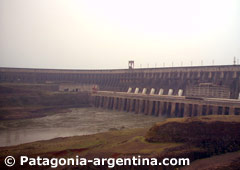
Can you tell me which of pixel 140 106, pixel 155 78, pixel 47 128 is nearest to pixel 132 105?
pixel 140 106

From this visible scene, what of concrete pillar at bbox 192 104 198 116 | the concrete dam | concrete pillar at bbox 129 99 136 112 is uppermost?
the concrete dam

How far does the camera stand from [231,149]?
16.8 metres

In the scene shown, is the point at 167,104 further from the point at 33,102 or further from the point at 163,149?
the point at 33,102

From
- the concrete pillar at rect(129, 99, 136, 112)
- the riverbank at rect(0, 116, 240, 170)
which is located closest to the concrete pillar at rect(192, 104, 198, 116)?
the concrete pillar at rect(129, 99, 136, 112)

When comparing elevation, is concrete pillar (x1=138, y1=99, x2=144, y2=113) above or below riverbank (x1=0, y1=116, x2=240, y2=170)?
below

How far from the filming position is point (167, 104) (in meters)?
43.7

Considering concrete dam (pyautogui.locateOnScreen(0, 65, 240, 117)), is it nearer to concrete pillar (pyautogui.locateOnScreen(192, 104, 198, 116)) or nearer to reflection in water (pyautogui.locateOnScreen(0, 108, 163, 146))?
concrete pillar (pyautogui.locateOnScreen(192, 104, 198, 116))

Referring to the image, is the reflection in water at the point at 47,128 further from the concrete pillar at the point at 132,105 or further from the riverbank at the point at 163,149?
the concrete pillar at the point at 132,105

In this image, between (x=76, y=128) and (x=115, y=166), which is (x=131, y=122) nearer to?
(x=76, y=128)

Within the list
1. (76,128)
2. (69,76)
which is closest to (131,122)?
(76,128)

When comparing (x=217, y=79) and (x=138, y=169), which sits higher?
(x=217, y=79)

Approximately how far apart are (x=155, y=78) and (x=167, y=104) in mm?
21548

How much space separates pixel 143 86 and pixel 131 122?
27.8 m

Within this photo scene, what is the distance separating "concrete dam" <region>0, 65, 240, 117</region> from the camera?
3997cm
